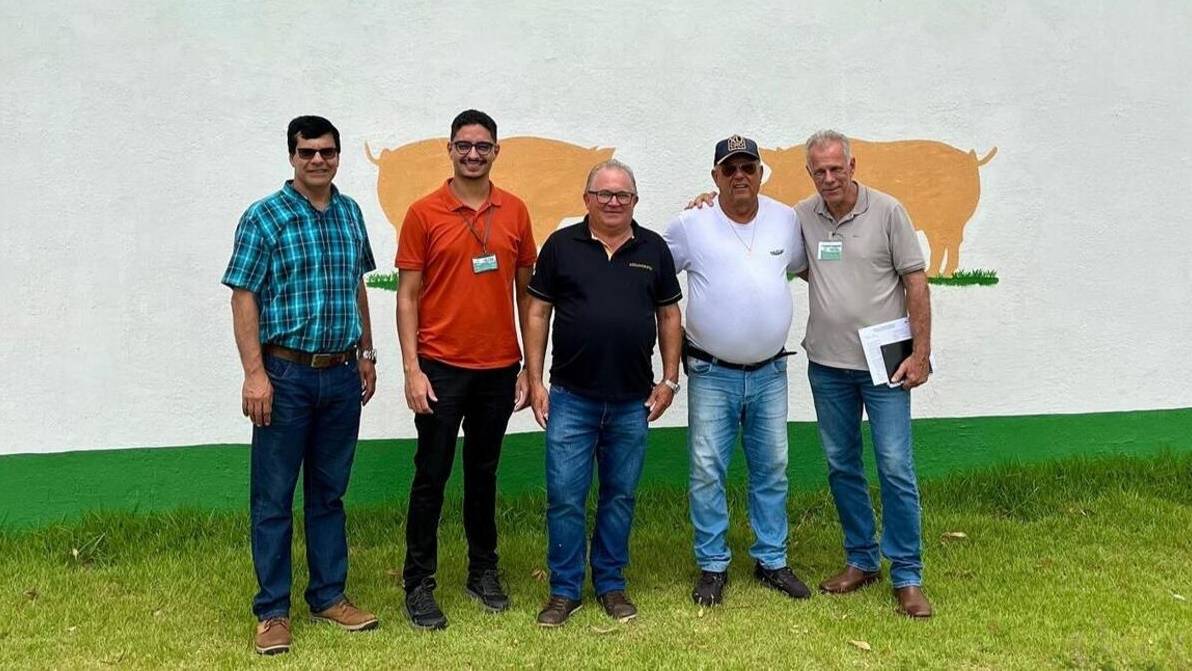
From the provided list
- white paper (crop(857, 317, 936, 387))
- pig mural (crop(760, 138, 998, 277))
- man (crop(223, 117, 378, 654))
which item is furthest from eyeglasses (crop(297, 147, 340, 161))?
pig mural (crop(760, 138, 998, 277))

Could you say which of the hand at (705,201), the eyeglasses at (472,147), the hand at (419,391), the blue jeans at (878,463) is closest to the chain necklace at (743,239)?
the hand at (705,201)

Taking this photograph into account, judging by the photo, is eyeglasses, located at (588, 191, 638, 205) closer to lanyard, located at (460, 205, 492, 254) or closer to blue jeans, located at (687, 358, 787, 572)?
lanyard, located at (460, 205, 492, 254)

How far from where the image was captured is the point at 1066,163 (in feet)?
16.2

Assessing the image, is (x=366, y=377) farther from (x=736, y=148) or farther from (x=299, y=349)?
(x=736, y=148)

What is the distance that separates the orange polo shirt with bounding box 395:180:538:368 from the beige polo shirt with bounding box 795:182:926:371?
50.3 inches

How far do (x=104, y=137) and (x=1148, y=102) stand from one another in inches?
221

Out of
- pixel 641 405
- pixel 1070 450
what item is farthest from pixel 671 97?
pixel 1070 450

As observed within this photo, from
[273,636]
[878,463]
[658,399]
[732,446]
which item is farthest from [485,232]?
[878,463]

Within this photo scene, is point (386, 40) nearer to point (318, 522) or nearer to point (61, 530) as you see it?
point (318, 522)

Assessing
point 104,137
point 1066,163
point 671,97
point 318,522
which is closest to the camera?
point 318,522

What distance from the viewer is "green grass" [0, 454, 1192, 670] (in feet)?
10.6

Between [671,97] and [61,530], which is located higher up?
[671,97]

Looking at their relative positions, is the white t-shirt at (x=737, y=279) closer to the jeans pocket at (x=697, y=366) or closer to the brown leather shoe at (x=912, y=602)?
the jeans pocket at (x=697, y=366)

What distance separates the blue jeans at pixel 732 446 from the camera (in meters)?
3.62
